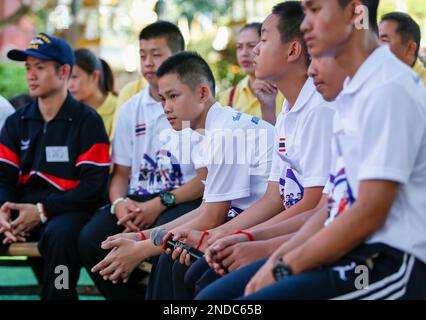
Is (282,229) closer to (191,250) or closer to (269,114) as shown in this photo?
(191,250)

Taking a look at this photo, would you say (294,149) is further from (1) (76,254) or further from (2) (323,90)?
(1) (76,254)

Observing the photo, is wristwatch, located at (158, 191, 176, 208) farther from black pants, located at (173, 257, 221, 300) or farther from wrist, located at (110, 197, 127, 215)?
black pants, located at (173, 257, 221, 300)

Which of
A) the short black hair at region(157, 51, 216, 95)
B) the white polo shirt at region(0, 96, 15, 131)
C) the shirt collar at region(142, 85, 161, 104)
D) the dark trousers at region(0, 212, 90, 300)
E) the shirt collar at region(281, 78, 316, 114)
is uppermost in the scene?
the short black hair at region(157, 51, 216, 95)

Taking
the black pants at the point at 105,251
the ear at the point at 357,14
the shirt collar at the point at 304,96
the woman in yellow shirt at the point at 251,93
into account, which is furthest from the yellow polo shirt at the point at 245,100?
the ear at the point at 357,14

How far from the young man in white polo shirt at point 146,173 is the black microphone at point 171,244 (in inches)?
29.9

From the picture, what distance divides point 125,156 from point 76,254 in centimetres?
88

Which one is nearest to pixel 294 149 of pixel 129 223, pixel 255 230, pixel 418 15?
pixel 255 230

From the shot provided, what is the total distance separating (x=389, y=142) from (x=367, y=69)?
337mm

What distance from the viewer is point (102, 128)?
213 inches

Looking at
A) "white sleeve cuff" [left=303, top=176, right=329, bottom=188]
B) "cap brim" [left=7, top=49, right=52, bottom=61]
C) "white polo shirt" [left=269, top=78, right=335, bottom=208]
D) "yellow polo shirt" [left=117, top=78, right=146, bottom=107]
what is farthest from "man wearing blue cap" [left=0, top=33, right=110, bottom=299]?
"white sleeve cuff" [left=303, top=176, right=329, bottom=188]

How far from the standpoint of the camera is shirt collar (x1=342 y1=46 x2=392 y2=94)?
2645 mm

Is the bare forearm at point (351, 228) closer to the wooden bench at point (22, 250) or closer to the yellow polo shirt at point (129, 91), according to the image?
the wooden bench at point (22, 250)

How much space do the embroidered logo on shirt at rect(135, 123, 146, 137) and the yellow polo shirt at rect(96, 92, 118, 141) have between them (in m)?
1.01

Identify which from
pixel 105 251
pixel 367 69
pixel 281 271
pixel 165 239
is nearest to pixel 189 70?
pixel 165 239
